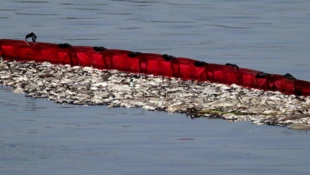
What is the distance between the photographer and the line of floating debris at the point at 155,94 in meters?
20.0

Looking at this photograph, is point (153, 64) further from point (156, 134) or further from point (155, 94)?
point (156, 134)

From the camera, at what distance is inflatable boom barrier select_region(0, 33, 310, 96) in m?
22.2

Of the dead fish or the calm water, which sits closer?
the calm water

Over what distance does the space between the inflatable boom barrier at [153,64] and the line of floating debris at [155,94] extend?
22cm

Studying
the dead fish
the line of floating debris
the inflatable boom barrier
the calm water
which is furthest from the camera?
the inflatable boom barrier

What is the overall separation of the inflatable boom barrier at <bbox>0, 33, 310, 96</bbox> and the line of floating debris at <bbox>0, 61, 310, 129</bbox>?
22 centimetres

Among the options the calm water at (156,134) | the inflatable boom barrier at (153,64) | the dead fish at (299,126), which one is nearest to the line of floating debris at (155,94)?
the dead fish at (299,126)

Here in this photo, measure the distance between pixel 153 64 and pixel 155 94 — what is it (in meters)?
2.33

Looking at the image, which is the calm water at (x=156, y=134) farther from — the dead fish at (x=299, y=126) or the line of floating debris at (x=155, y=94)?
the line of floating debris at (x=155, y=94)

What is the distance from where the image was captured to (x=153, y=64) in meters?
24.0

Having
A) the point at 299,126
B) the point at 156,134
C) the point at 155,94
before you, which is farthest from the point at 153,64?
the point at 299,126

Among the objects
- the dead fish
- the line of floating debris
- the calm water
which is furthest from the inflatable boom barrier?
the calm water

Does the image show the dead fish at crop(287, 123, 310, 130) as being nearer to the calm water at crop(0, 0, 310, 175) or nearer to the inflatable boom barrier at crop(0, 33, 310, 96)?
the calm water at crop(0, 0, 310, 175)

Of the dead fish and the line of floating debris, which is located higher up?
the line of floating debris
